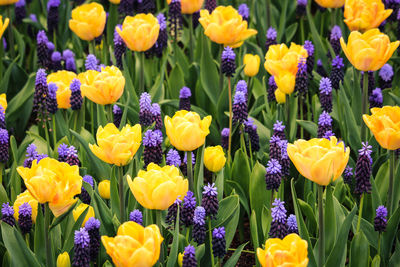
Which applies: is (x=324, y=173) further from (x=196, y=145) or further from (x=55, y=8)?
→ (x=55, y=8)

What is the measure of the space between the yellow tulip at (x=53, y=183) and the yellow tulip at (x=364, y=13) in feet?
7.39

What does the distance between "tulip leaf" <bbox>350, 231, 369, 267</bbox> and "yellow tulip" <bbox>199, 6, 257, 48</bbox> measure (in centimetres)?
159

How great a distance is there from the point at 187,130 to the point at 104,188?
59cm

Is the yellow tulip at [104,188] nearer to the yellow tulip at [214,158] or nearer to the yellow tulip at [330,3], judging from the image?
the yellow tulip at [214,158]

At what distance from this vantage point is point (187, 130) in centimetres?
240

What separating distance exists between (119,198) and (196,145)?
43 centimetres

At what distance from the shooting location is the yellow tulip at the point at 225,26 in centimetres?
359

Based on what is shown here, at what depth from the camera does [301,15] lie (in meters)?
4.82

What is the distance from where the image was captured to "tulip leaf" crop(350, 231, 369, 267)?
2461mm

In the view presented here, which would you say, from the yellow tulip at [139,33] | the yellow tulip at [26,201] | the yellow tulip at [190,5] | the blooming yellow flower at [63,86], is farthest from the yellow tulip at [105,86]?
the yellow tulip at [190,5]

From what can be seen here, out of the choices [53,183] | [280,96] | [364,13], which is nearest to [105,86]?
[53,183]

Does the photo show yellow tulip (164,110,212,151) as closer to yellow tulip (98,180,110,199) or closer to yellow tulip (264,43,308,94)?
yellow tulip (98,180,110,199)

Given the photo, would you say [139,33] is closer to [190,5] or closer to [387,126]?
[190,5]

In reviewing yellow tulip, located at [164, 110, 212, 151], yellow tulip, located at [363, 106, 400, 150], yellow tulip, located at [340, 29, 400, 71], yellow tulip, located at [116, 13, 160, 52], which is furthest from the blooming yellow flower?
yellow tulip, located at [363, 106, 400, 150]
